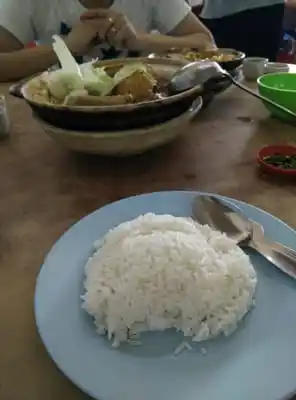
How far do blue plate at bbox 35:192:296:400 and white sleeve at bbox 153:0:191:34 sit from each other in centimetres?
127

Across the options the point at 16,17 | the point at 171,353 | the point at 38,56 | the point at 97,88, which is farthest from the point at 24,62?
the point at 171,353

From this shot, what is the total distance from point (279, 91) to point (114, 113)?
14.3 inches

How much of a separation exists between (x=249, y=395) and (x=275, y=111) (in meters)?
0.67

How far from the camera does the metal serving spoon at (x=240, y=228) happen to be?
0.50 m

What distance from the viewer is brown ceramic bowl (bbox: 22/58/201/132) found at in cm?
69

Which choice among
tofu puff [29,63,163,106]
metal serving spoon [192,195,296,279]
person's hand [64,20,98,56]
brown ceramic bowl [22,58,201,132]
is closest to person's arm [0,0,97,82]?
person's hand [64,20,98,56]

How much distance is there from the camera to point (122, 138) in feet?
2.32

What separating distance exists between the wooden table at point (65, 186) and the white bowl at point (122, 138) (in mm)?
49

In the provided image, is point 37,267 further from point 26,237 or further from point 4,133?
point 4,133

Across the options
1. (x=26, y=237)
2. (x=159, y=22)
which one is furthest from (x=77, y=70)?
(x=159, y=22)

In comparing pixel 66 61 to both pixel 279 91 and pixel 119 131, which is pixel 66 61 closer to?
pixel 119 131

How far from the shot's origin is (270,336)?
16.3 inches

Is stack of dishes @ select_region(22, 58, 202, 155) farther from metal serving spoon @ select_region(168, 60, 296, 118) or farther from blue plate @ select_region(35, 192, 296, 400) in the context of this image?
blue plate @ select_region(35, 192, 296, 400)

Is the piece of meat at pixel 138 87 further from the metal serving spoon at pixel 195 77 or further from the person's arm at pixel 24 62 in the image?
the person's arm at pixel 24 62
